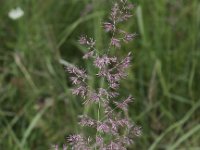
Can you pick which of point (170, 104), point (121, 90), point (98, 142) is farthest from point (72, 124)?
point (98, 142)

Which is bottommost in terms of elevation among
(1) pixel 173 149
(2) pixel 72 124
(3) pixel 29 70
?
(1) pixel 173 149

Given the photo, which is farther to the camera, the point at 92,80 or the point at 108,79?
the point at 92,80

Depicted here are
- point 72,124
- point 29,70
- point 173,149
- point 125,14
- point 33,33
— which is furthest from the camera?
point 33,33

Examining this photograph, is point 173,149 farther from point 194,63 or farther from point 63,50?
point 63,50

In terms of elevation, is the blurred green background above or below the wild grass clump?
above

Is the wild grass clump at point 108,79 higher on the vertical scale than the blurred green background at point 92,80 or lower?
lower

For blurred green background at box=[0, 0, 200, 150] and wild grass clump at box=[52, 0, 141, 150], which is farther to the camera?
blurred green background at box=[0, 0, 200, 150]

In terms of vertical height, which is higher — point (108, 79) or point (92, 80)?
point (92, 80)

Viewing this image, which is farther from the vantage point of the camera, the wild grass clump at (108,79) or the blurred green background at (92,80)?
the blurred green background at (92,80)
